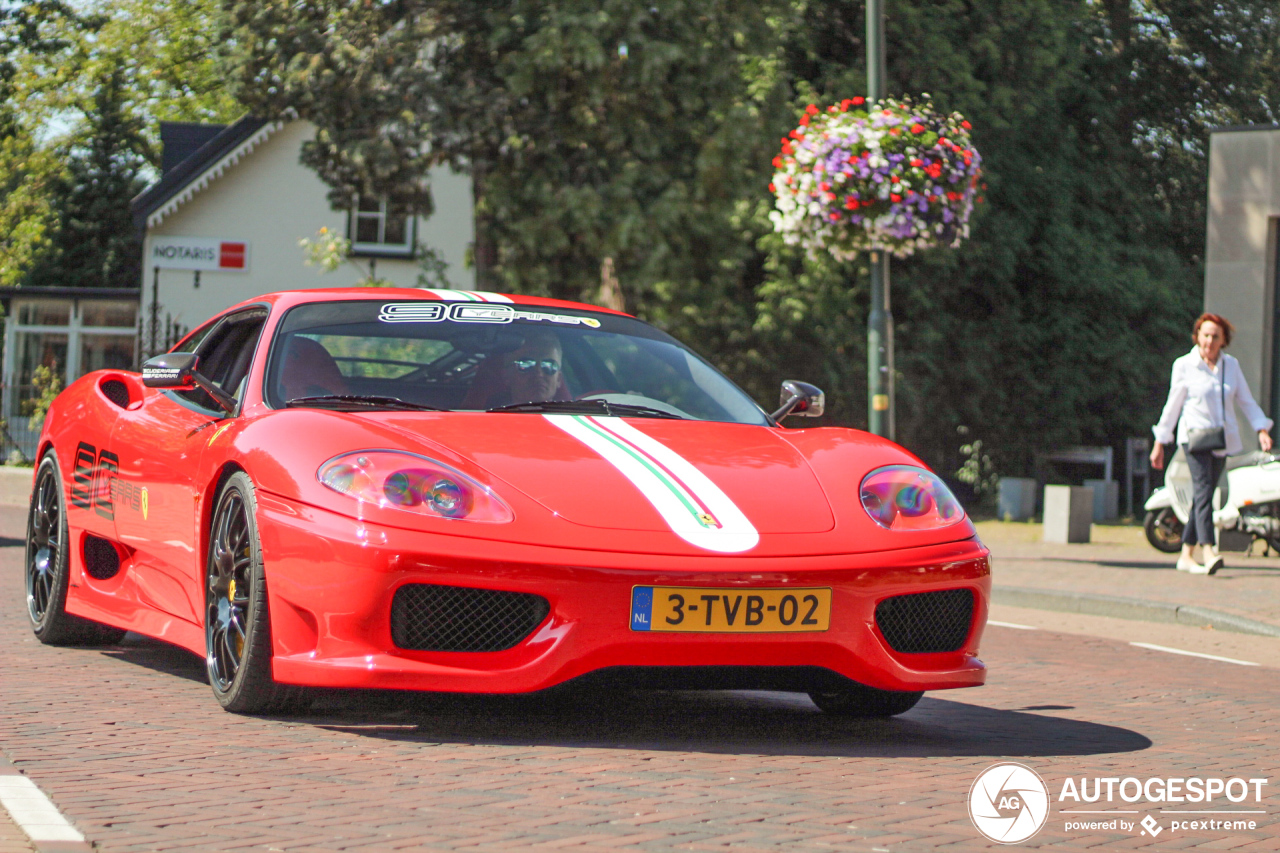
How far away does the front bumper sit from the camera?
4.52 m

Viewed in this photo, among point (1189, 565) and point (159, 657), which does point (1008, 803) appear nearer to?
point (159, 657)

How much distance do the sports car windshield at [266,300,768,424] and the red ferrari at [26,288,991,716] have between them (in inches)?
0.4

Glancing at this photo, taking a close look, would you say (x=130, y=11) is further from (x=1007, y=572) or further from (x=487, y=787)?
(x=487, y=787)

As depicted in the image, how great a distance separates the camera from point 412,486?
470 centimetres

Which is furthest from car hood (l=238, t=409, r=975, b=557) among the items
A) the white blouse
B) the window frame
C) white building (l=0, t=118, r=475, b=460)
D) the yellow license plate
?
the window frame

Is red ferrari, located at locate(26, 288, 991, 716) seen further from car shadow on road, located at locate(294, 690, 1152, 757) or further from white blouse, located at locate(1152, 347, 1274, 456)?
white blouse, located at locate(1152, 347, 1274, 456)

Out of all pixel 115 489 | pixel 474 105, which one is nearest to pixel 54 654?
pixel 115 489

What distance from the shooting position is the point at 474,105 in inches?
820

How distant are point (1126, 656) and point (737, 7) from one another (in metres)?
14.8

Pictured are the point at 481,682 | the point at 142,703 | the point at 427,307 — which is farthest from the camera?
the point at 427,307

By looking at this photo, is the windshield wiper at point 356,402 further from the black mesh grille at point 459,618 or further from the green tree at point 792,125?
the green tree at point 792,125

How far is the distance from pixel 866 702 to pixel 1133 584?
704 centimetres

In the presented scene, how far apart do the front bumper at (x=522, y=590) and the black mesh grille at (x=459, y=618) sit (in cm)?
3

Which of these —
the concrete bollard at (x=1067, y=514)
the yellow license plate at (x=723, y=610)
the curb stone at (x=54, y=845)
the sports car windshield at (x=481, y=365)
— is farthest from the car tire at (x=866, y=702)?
the concrete bollard at (x=1067, y=514)
